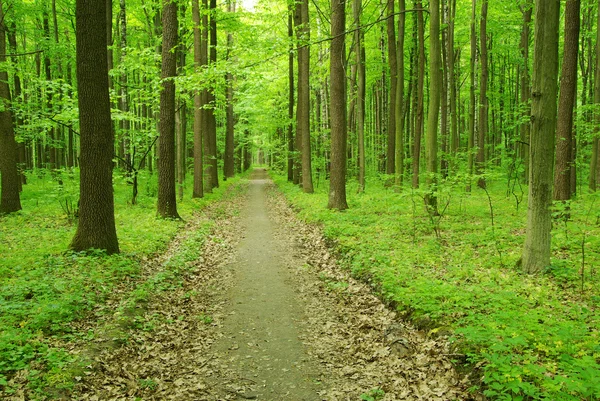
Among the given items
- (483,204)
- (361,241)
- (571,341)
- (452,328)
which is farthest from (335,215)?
(571,341)

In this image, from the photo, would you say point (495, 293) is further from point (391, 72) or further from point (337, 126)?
point (391, 72)

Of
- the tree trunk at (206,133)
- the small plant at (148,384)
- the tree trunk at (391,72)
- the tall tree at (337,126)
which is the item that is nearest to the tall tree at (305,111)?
the tree trunk at (391,72)

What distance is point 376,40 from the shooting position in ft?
78.0

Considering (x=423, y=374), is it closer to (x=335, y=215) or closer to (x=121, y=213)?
(x=335, y=215)

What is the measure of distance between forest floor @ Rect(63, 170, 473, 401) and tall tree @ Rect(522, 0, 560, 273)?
3.05 m

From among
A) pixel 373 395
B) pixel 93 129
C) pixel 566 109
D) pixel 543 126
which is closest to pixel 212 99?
pixel 93 129

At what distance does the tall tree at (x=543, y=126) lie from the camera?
21.4ft

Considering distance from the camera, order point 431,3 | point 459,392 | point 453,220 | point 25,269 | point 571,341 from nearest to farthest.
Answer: point 459,392 < point 571,341 < point 25,269 < point 431,3 < point 453,220

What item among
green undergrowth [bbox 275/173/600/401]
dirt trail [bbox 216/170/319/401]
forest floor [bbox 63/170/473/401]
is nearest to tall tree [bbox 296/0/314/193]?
green undergrowth [bbox 275/173/600/401]

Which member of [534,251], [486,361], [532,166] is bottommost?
[486,361]

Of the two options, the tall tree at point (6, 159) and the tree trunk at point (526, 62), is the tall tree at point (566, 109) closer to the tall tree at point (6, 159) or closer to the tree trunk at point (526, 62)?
the tree trunk at point (526, 62)

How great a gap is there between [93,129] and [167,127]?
559cm

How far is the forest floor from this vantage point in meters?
4.49

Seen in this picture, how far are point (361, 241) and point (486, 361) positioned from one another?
232 inches
